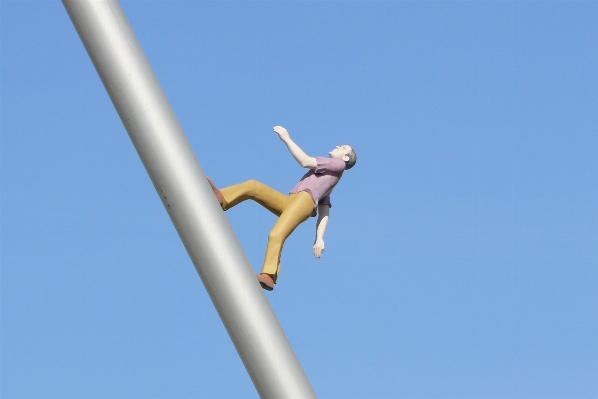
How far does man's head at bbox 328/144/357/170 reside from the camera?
10719 mm

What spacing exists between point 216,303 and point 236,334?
267mm

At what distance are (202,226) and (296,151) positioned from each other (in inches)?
115

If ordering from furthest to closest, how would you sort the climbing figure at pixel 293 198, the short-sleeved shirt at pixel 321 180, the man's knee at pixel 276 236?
the short-sleeved shirt at pixel 321 180 < the man's knee at pixel 276 236 < the climbing figure at pixel 293 198

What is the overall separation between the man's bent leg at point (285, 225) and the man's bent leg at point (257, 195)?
112 millimetres

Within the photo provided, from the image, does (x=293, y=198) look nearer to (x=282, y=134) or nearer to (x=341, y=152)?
(x=282, y=134)

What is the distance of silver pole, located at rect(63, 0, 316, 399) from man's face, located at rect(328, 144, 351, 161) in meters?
3.55

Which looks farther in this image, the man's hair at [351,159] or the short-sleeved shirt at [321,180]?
the man's hair at [351,159]

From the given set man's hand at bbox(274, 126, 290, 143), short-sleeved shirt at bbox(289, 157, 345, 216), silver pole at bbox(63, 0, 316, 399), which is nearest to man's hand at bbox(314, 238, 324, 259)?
short-sleeved shirt at bbox(289, 157, 345, 216)

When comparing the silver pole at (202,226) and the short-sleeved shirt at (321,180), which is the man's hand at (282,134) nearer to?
the short-sleeved shirt at (321,180)

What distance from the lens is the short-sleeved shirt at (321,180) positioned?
401 inches

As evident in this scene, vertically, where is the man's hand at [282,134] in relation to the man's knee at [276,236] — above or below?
above

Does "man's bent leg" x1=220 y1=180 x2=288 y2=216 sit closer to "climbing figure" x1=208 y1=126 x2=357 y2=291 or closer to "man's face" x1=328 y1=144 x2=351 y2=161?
"climbing figure" x1=208 y1=126 x2=357 y2=291

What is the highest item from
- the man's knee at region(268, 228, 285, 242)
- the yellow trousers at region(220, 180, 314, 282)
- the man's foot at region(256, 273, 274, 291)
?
the yellow trousers at region(220, 180, 314, 282)

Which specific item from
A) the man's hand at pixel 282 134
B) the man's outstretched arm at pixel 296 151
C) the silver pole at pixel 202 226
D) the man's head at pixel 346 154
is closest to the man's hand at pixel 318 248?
the man's outstretched arm at pixel 296 151
